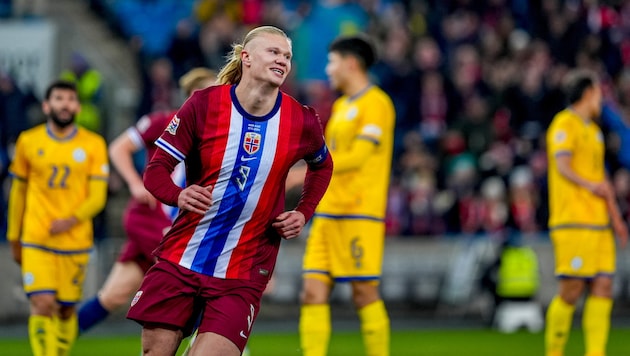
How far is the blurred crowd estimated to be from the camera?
59.1 ft

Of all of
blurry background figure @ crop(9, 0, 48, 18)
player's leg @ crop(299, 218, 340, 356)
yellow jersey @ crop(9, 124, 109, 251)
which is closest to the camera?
player's leg @ crop(299, 218, 340, 356)

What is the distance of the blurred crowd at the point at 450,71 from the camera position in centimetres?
1800

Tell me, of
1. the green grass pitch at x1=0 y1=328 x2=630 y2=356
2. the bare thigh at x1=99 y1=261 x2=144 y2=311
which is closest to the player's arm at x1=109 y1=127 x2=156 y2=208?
the bare thigh at x1=99 y1=261 x2=144 y2=311

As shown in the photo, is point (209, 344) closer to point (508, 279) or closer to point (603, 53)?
point (508, 279)

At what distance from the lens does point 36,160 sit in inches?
384

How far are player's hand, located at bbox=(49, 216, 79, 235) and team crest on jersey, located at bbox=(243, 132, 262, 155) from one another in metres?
3.48

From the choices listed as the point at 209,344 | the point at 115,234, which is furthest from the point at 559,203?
the point at 115,234

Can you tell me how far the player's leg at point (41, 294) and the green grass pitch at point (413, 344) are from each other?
7.16 ft

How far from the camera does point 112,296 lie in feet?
33.1

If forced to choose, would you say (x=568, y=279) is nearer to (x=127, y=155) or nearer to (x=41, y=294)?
(x=127, y=155)

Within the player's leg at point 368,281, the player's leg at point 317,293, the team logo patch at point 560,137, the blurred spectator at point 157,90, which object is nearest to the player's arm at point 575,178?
the team logo patch at point 560,137

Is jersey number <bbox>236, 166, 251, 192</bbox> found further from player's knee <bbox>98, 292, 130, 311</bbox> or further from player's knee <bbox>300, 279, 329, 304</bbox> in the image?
player's knee <bbox>98, 292, 130, 311</bbox>

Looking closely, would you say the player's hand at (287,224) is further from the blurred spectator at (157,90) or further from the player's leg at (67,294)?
the blurred spectator at (157,90)

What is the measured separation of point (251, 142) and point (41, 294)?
3.66 metres
